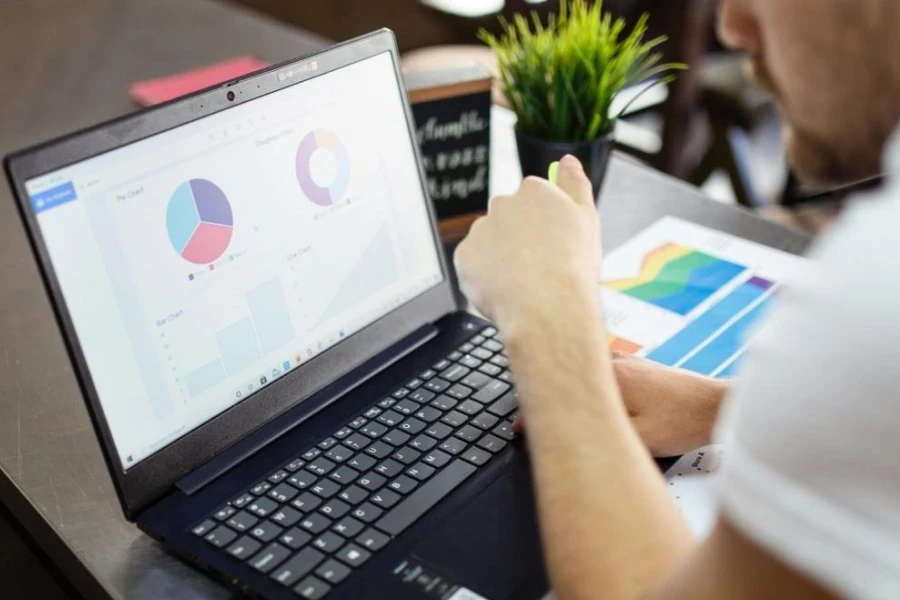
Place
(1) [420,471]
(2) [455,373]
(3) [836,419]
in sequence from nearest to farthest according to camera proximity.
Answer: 1. (3) [836,419]
2. (1) [420,471]
3. (2) [455,373]

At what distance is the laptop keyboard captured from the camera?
65cm

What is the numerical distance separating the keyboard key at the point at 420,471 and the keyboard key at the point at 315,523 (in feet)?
0.26

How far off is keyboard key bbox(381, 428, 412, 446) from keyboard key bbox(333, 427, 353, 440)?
31mm

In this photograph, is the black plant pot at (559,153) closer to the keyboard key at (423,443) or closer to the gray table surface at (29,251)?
the gray table surface at (29,251)

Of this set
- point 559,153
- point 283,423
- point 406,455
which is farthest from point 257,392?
point 559,153

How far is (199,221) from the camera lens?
0.72 metres

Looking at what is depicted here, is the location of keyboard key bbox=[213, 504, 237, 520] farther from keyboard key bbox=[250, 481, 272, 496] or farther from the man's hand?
the man's hand

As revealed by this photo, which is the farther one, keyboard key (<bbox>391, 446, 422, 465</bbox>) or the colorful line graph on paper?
the colorful line graph on paper

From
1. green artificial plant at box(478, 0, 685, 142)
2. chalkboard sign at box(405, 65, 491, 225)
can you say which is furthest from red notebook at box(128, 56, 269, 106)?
green artificial plant at box(478, 0, 685, 142)

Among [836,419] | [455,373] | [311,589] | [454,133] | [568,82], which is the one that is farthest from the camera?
[454,133]

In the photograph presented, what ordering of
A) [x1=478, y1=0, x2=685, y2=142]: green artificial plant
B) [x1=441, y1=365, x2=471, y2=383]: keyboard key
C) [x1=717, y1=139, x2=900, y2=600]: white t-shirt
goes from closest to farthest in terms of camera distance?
[x1=717, y1=139, x2=900, y2=600]: white t-shirt < [x1=441, y1=365, x2=471, y2=383]: keyboard key < [x1=478, y1=0, x2=685, y2=142]: green artificial plant

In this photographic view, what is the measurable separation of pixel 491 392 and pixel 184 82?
85 centimetres

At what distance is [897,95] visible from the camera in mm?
746

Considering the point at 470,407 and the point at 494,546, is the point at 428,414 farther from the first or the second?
the point at 494,546
